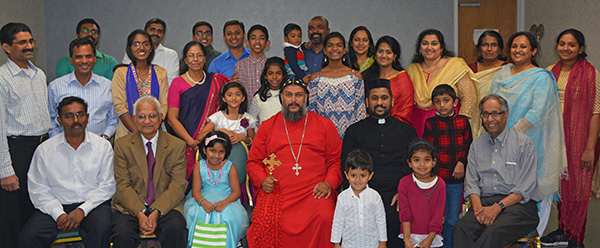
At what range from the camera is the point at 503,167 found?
3824 mm

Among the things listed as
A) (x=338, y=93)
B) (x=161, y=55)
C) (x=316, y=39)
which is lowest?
(x=338, y=93)

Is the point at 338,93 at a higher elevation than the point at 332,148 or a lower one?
higher

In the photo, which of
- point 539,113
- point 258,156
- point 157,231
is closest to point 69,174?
point 157,231

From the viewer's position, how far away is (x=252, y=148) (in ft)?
13.8

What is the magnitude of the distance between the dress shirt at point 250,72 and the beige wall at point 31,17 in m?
3.87

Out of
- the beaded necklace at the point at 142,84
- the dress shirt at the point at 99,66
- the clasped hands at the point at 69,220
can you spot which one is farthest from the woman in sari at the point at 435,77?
the dress shirt at the point at 99,66

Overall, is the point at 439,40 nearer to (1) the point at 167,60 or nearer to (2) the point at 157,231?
(1) the point at 167,60

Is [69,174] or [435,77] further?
[435,77]

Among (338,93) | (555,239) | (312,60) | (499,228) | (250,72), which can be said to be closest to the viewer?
(499,228)

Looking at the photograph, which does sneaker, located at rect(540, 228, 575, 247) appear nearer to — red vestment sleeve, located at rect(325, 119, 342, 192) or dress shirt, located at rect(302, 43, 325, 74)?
red vestment sleeve, located at rect(325, 119, 342, 192)

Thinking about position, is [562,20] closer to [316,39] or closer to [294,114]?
[316,39]

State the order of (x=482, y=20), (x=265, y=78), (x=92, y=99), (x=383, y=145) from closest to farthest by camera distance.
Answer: (x=383, y=145), (x=92, y=99), (x=265, y=78), (x=482, y=20)

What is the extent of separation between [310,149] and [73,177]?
6.13 ft

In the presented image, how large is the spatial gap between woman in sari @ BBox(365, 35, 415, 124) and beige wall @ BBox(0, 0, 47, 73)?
5266 mm
